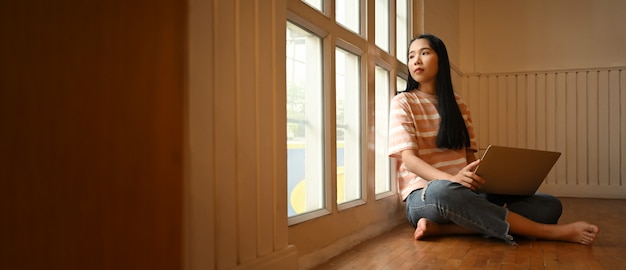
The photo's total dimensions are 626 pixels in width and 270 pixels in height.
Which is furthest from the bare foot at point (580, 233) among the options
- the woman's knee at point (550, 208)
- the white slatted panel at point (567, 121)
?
the white slatted panel at point (567, 121)

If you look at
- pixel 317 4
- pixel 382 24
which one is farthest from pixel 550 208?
pixel 317 4

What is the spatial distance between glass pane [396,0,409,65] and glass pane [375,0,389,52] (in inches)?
7.1

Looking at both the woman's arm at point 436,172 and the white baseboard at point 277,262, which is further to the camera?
the woman's arm at point 436,172

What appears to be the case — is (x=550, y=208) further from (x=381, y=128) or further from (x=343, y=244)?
(x=343, y=244)

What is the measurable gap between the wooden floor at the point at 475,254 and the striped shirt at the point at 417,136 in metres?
0.21

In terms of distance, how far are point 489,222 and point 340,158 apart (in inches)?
20.1

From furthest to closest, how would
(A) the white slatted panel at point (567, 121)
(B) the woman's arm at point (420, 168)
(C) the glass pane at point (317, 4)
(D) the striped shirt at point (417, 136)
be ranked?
(A) the white slatted panel at point (567, 121), (D) the striped shirt at point (417, 136), (B) the woman's arm at point (420, 168), (C) the glass pane at point (317, 4)

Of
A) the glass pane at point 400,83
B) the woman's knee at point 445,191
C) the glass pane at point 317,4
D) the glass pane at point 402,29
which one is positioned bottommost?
the woman's knee at point 445,191

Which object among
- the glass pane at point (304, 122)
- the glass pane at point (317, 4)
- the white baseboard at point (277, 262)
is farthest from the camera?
the glass pane at point (317, 4)

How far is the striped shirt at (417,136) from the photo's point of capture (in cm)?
190

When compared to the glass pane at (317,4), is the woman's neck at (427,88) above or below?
below

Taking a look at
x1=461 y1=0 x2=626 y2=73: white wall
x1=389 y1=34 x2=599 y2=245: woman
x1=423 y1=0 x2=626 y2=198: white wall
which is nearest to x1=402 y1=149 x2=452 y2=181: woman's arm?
x1=389 y1=34 x2=599 y2=245: woman

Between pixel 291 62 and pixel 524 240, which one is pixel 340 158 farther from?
pixel 524 240

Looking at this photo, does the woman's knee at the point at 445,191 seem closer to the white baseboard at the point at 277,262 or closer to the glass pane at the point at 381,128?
the glass pane at the point at 381,128
